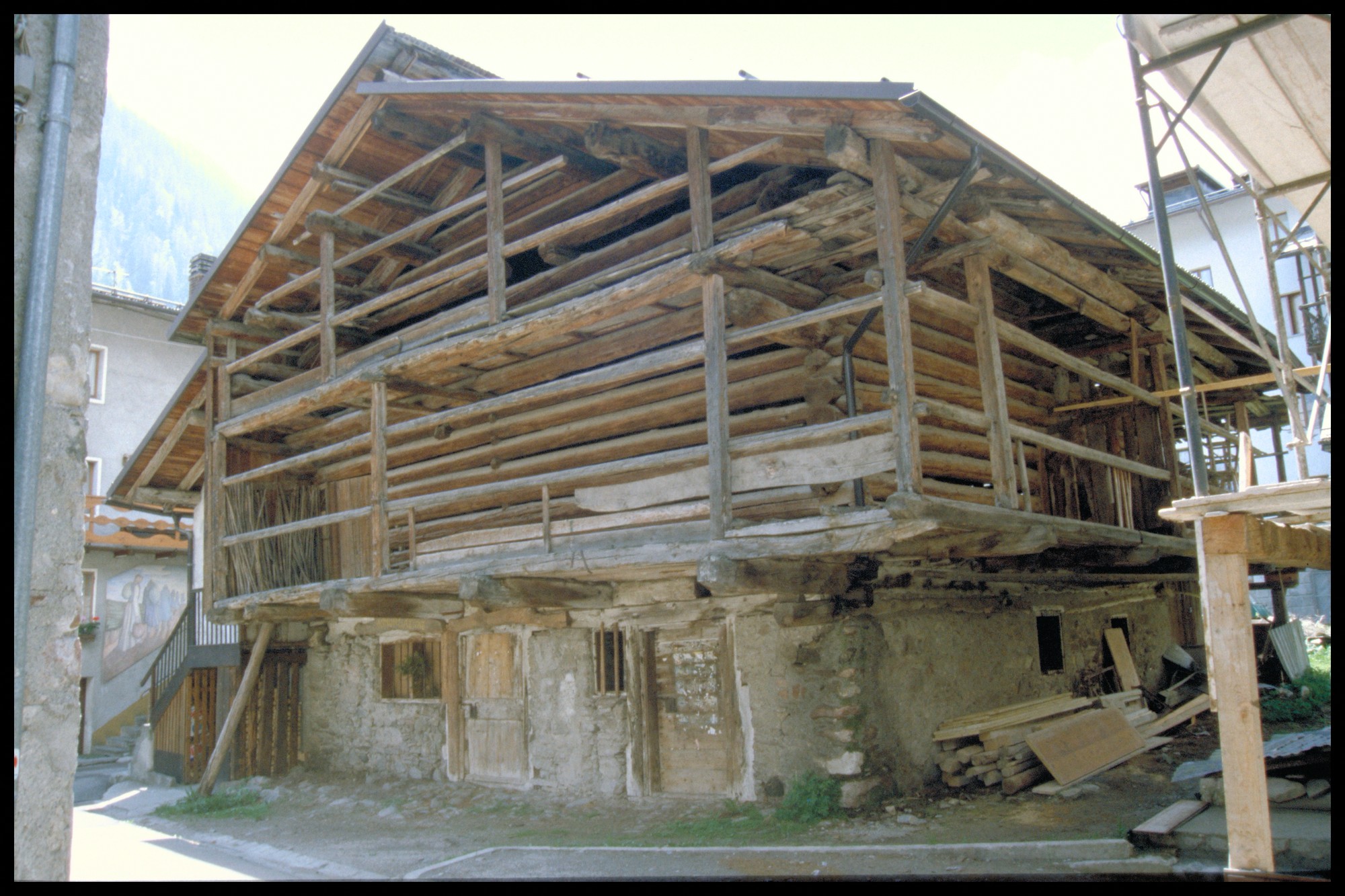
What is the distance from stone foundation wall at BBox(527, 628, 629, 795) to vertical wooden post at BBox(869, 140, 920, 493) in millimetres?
4765

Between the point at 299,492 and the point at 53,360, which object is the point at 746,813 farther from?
the point at 299,492

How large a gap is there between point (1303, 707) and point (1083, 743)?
543 cm

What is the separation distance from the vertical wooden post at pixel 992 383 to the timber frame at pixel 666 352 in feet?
0.10

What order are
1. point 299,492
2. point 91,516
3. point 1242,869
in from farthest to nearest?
point 91,516, point 299,492, point 1242,869

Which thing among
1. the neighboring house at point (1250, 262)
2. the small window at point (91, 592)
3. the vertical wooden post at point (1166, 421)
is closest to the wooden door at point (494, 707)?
the vertical wooden post at point (1166, 421)

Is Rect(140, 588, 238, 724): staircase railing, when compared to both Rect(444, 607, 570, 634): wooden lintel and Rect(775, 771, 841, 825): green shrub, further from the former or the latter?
Rect(775, 771, 841, 825): green shrub

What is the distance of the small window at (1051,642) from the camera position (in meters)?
12.0

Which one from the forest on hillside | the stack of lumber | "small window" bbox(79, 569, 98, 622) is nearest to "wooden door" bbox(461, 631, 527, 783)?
the stack of lumber

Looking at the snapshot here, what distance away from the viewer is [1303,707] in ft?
44.0

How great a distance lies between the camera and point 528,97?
29.2 feet

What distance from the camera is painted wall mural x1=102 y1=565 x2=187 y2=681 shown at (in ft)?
70.7

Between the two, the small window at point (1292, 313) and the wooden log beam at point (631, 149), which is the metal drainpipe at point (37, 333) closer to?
the wooden log beam at point (631, 149)

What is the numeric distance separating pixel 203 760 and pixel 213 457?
477cm
